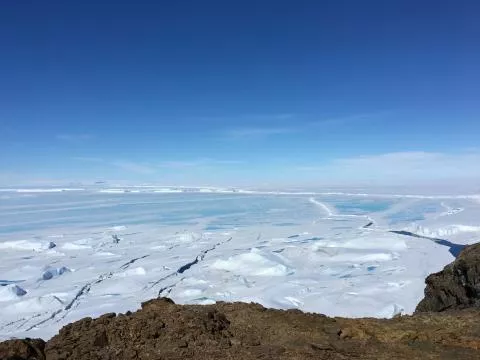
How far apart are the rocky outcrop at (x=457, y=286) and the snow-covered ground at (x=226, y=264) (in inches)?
162

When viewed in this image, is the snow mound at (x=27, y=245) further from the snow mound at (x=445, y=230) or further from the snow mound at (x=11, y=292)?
the snow mound at (x=445, y=230)

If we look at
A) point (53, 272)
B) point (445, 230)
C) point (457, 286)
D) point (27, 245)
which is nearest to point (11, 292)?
point (53, 272)

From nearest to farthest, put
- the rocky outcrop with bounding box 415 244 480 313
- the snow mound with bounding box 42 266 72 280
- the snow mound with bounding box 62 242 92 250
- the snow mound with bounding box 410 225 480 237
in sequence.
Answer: the rocky outcrop with bounding box 415 244 480 313, the snow mound with bounding box 42 266 72 280, the snow mound with bounding box 62 242 92 250, the snow mound with bounding box 410 225 480 237

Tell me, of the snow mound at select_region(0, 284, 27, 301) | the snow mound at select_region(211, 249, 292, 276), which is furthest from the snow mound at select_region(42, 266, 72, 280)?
the snow mound at select_region(211, 249, 292, 276)

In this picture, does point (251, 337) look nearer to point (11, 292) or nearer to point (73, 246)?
point (11, 292)

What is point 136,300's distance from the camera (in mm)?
14430

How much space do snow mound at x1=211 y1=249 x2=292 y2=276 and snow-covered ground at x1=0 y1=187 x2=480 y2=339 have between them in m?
0.05

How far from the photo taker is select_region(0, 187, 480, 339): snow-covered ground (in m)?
13.8

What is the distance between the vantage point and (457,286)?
832cm

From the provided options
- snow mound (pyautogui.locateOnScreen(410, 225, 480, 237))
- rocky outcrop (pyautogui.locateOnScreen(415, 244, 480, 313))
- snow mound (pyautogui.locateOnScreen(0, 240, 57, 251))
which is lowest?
snow mound (pyautogui.locateOnScreen(0, 240, 57, 251))

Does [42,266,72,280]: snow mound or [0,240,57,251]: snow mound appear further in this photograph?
[0,240,57,251]: snow mound

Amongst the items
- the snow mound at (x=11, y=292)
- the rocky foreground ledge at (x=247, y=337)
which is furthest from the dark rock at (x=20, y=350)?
the snow mound at (x=11, y=292)

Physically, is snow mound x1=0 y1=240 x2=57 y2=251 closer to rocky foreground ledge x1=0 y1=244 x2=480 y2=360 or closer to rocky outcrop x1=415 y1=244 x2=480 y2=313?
rocky foreground ledge x1=0 y1=244 x2=480 y2=360

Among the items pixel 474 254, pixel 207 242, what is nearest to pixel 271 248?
pixel 207 242
